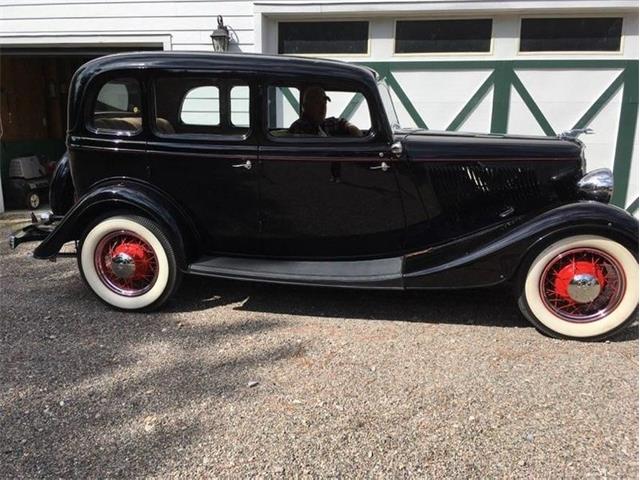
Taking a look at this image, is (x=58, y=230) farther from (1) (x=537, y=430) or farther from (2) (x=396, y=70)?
(2) (x=396, y=70)

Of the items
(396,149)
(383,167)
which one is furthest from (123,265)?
(396,149)

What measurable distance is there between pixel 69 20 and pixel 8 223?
283 centimetres

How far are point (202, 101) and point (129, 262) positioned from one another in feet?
4.34

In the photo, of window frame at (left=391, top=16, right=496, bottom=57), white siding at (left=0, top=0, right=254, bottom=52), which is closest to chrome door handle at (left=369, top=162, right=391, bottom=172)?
window frame at (left=391, top=16, right=496, bottom=57)

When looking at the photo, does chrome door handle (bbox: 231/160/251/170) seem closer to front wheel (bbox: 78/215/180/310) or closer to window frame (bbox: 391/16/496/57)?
front wheel (bbox: 78/215/180/310)

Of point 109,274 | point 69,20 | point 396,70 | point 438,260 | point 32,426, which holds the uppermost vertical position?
point 69,20

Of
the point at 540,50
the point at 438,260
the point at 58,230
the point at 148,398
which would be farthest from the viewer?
the point at 540,50

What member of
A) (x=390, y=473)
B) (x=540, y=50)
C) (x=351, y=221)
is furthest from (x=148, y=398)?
(x=540, y=50)

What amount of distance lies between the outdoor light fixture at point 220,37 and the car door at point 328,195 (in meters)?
3.06

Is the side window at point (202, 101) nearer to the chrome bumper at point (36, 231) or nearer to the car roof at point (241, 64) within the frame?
the car roof at point (241, 64)

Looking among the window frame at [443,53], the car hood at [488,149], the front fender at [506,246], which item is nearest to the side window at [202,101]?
the car hood at [488,149]

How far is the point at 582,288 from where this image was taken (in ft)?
11.1

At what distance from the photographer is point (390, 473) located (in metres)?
2.25

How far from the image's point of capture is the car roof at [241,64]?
372cm
